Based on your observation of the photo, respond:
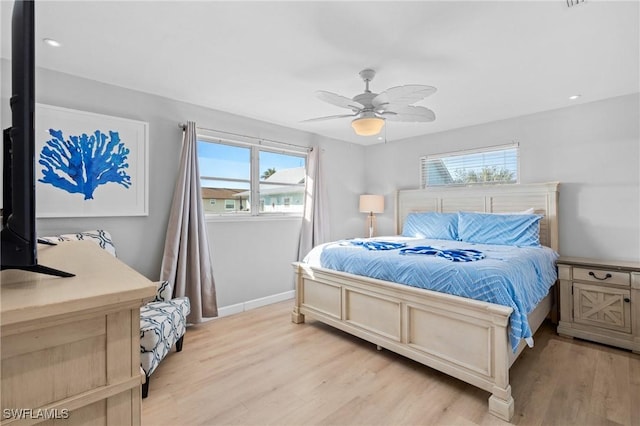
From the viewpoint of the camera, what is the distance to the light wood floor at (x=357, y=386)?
72.1 inches

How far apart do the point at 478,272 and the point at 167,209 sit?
2.89 meters

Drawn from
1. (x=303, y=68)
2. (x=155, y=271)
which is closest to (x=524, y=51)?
(x=303, y=68)

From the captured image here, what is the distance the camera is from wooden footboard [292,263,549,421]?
188cm

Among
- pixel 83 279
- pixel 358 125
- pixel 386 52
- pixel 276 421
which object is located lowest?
pixel 276 421

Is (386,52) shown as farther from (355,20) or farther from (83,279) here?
(83,279)

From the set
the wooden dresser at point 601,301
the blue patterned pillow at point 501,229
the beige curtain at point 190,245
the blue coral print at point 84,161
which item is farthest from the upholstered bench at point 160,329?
the wooden dresser at point 601,301

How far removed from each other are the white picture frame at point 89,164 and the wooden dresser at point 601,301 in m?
4.18

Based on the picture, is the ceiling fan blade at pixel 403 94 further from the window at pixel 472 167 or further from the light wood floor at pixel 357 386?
the window at pixel 472 167

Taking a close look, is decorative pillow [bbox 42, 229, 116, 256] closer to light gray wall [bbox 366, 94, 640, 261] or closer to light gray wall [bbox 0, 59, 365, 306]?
light gray wall [bbox 0, 59, 365, 306]

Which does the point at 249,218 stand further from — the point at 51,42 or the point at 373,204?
the point at 51,42

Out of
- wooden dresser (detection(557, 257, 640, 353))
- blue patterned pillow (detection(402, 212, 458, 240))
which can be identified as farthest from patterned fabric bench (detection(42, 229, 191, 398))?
wooden dresser (detection(557, 257, 640, 353))

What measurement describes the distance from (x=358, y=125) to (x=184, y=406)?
2335 millimetres

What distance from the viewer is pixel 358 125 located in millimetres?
2475

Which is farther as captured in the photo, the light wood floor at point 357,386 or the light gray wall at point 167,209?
the light gray wall at point 167,209
